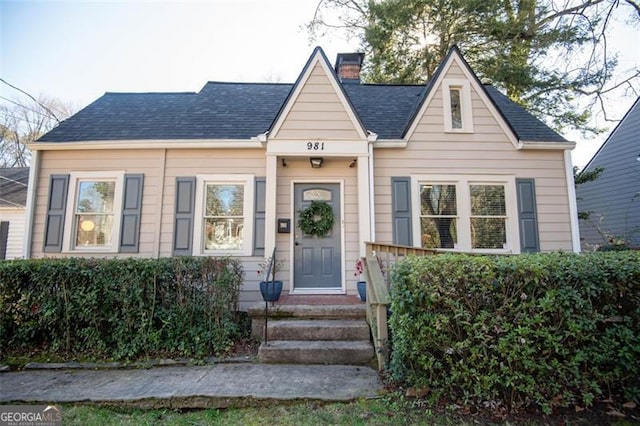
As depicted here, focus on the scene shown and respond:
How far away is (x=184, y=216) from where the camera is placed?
5562mm

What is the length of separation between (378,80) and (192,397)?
1258cm

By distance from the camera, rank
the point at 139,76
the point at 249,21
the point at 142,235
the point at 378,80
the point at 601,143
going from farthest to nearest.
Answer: the point at 378,80, the point at 601,143, the point at 139,76, the point at 249,21, the point at 142,235

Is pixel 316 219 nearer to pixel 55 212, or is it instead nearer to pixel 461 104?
pixel 461 104

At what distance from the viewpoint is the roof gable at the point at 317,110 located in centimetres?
541

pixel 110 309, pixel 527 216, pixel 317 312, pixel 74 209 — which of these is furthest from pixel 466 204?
pixel 74 209

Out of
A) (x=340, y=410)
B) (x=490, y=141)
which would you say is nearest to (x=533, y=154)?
(x=490, y=141)

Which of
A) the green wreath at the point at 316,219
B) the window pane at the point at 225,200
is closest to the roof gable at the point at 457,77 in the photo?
the green wreath at the point at 316,219

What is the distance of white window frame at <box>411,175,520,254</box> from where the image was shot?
18.4ft

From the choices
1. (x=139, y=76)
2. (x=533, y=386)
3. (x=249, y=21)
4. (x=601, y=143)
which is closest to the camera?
(x=533, y=386)

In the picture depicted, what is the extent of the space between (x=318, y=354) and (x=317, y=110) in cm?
414

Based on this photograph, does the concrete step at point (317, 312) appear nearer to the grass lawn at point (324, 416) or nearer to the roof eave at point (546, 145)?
the grass lawn at point (324, 416)

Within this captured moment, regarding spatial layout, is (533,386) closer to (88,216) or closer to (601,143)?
(88,216)

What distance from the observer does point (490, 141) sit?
5863mm

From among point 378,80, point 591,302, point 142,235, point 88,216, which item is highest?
point 378,80
